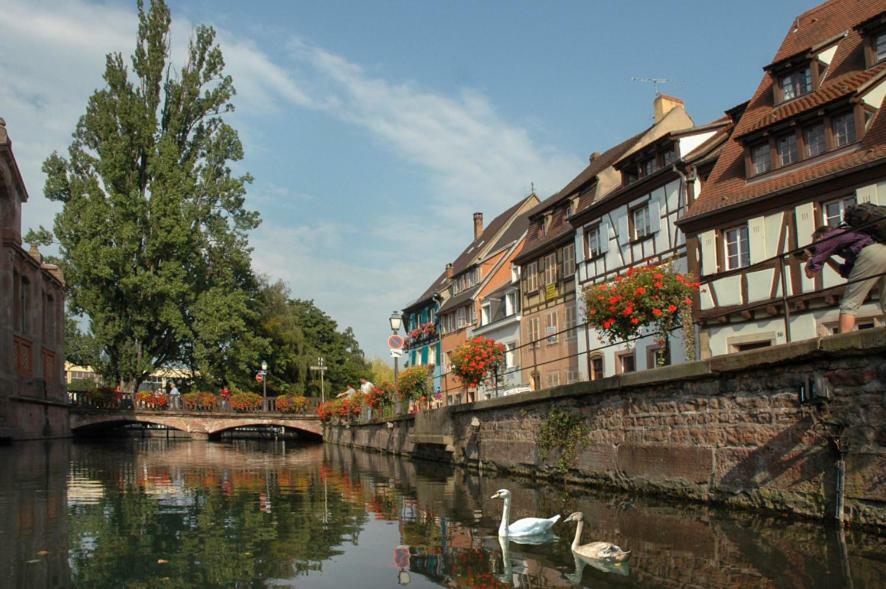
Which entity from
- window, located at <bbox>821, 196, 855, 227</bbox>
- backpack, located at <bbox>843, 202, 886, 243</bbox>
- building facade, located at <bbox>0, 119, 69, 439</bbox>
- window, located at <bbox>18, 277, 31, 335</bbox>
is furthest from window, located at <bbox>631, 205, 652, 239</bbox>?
window, located at <bbox>18, 277, 31, 335</bbox>

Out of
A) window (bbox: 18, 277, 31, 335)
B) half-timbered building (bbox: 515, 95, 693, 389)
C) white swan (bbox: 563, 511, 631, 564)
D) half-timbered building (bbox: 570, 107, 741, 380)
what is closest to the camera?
white swan (bbox: 563, 511, 631, 564)

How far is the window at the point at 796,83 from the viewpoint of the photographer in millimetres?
19841

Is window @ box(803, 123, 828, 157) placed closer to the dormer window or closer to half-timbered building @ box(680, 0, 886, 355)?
half-timbered building @ box(680, 0, 886, 355)

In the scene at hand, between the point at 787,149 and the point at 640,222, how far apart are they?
288 inches

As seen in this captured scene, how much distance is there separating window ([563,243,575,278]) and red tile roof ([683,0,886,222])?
31.4 ft

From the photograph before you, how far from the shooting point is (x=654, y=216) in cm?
2547

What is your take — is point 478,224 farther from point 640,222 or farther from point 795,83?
point 795,83

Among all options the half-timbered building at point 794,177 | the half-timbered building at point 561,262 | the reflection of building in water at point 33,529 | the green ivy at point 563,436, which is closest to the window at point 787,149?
the half-timbered building at point 794,177

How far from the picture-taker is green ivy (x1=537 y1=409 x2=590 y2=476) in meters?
14.9

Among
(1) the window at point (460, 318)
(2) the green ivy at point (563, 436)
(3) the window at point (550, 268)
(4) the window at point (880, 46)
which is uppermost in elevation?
(4) the window at point (880, 46)

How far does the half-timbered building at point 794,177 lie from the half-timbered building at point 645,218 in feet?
6.39

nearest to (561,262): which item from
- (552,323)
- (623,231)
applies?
(552,323)

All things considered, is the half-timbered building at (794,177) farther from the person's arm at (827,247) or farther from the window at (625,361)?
the person's arm at (827,247)

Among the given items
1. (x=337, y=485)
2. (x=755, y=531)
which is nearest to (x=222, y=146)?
(x=337, y=485)
